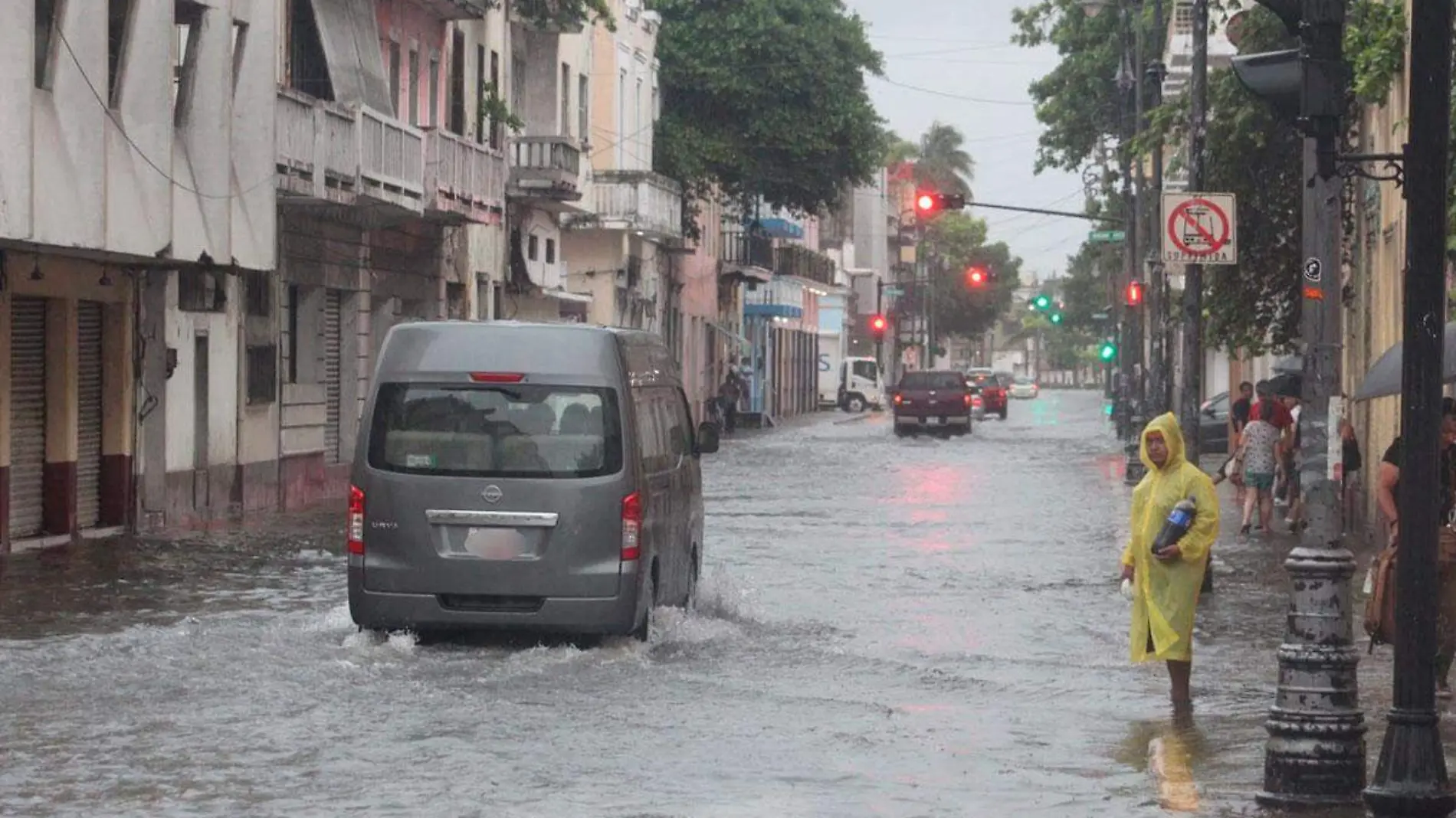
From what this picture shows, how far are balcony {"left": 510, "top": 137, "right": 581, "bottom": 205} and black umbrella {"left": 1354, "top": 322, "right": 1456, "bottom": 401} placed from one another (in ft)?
104

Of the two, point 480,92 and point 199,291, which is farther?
point 480,92

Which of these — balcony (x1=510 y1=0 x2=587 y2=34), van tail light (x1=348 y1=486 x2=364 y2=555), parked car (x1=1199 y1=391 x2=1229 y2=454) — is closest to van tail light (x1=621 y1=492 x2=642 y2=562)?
van tail light (x1=348 y1=486 x2=364 y2=555)

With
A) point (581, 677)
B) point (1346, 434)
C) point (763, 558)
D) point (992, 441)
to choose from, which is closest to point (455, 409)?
point (581, 677)

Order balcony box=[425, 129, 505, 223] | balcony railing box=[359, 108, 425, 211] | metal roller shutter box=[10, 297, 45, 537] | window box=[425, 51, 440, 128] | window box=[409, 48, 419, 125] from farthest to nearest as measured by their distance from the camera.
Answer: window box=[425, 51, 440, 128] < window box=[409, 48, 419, 125] < balcony box=[425, 129, 505, 223] < balcony railing box=[359, 108, 425, 211] < metal roller shutter box=[10, 297, 45, 537]

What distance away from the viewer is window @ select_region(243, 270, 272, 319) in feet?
108

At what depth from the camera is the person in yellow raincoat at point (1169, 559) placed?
46.6 feet

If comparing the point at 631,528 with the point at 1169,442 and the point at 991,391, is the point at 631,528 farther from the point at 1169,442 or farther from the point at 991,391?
the point at 991,391

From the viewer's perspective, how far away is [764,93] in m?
68.2

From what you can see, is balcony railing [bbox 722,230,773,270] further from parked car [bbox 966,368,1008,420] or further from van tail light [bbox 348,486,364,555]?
van tail light [bbox 348,486,364,555]

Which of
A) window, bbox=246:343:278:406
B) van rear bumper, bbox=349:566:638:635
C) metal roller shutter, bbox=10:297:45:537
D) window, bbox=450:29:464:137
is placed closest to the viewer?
van rear bumper, bbox=349:566:638:635

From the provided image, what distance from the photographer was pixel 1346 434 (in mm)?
26484

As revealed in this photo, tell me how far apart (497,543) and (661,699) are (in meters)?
2.17

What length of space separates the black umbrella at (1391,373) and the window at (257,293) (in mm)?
17674

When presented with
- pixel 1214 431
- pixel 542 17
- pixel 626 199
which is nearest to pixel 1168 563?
pixel 542 17
